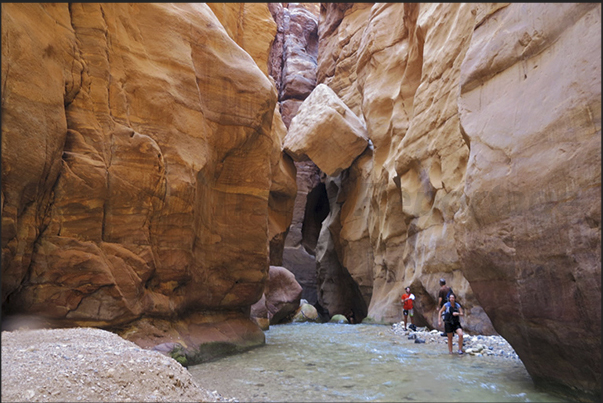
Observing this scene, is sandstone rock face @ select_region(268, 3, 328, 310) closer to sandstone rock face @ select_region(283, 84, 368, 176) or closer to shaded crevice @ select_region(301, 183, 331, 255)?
shaded crevice @ select_region(301, 183, 331, 255)

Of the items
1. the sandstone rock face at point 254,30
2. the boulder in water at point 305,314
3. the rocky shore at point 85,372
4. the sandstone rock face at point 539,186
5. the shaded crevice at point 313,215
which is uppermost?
the sandstone rock face at point 254,30

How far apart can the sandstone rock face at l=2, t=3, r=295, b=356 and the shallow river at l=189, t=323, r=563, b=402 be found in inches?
67.7

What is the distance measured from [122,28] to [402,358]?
27.3 ft

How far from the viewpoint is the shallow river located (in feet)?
18.0

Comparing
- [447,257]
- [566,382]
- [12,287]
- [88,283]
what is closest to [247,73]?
[88,283]

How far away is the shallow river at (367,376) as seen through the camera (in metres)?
5.48

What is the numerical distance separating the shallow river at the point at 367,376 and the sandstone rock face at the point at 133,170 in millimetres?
1720

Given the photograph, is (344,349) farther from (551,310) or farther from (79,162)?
(79,162)

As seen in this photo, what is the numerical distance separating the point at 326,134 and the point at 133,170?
591 inches

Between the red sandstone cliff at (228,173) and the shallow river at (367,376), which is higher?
the red sandstone cliff at (228,173)

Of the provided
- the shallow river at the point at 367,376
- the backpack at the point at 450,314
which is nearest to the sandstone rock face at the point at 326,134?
the shallow river at the point at 367,376

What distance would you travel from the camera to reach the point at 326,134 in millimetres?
21984

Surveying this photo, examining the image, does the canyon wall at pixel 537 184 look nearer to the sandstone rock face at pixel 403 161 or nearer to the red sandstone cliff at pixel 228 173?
the red sandstone cliff at pixel 228 173

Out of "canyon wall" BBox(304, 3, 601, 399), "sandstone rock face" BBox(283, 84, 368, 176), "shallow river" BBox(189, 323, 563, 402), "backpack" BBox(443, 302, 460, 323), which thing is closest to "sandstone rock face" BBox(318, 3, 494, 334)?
"sandstone rock face" BBox(283, 84, 368, 176)
